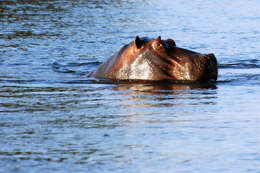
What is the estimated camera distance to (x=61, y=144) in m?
4.92

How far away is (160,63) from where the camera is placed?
883 cm

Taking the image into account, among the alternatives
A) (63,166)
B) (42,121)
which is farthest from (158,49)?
(63,166)

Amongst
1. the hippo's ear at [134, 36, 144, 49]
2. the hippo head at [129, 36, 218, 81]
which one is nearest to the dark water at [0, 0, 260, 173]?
the hippo head at [129, 36, 218, 81]

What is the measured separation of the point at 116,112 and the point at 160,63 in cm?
259

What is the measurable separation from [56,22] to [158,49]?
1150cm

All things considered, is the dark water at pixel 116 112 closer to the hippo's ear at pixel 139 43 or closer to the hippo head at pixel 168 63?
the hippo head at pixel 168 63

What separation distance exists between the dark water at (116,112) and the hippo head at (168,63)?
26 cm

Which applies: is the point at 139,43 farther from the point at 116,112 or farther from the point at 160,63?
the point at 116,112

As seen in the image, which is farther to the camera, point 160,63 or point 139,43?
point 139,43

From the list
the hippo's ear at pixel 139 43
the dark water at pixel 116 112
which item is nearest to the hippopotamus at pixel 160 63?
the hippo's ear at pixel 139 43

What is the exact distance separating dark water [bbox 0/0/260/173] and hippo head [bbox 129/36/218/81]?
0.26 metres

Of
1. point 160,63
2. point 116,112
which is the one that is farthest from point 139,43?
point 116,112

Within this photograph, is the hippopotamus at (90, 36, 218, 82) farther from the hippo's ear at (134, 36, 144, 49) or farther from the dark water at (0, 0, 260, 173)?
the dark water at (0, 0, 260, 173)

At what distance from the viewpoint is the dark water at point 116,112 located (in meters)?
4.48
